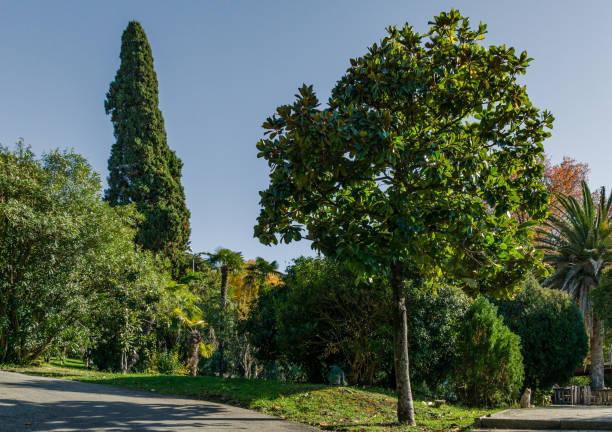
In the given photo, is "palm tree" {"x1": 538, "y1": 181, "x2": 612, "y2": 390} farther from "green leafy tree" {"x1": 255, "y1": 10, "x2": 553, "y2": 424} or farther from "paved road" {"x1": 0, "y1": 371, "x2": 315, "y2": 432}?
"paved road" {"x1": 0, "y1": 371, "x2": 315, "y2": 432}

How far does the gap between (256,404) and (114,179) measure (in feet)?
84.5

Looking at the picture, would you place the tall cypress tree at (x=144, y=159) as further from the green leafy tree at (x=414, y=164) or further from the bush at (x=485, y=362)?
the green leafy tree at (x=414, y=164)

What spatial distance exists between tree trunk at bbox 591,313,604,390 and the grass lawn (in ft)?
58.8

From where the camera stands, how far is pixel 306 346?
620 inches

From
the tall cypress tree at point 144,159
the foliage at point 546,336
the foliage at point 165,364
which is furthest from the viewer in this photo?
the tall cypress tree at point 144,159

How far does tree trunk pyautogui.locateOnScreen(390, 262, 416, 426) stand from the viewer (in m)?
9.28

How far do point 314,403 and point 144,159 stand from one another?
996 inches

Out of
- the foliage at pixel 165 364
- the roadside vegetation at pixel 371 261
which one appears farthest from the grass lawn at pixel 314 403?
the foliage at pixel 165 364

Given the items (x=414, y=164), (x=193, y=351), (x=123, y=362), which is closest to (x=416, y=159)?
(x=414, y=164)

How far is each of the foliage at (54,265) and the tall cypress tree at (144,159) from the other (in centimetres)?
1354

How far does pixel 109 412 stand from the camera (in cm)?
818

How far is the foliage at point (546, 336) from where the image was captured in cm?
2078

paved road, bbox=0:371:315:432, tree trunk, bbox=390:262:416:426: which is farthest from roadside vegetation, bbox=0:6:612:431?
paved road, bbox=0:371:315:432

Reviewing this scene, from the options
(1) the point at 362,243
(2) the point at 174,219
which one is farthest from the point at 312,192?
(2) the point at 174,219
